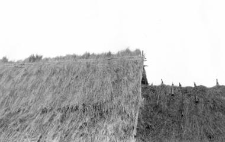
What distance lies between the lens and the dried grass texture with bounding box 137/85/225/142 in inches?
358

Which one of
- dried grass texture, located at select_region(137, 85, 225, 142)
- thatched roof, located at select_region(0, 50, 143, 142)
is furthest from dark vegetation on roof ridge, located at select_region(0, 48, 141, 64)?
dried grass texture, located at select_region(137, 85, 225, 142)

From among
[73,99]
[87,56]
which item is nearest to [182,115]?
[73,99]

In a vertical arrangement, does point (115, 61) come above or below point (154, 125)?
above

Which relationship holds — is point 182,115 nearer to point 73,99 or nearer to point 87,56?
point 73,99

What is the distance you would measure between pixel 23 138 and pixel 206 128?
18.0ft

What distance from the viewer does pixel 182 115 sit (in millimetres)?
9805

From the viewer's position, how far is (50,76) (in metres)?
11.2

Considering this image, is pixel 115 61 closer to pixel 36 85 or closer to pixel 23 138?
pixel 36 85

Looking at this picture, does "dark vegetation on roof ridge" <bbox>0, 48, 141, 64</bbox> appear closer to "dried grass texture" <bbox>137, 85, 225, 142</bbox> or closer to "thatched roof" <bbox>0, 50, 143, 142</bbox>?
"thatched roof" <bbox>0, 50, 143, 142</bbox>

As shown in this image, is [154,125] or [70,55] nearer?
[154,125]

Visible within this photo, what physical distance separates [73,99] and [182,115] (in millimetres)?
3542

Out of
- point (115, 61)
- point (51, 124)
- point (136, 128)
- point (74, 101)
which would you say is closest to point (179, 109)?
point (136, 128)

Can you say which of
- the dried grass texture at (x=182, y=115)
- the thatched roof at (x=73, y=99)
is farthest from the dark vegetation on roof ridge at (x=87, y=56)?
the dried grass texture at (x=182, y=115)

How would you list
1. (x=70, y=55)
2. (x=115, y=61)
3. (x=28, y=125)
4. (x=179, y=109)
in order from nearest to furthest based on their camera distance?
1. (x=28, y=125)
2. (x=179, y=109)
3. (x=115, y=61)
4. (x=70, y=55)
